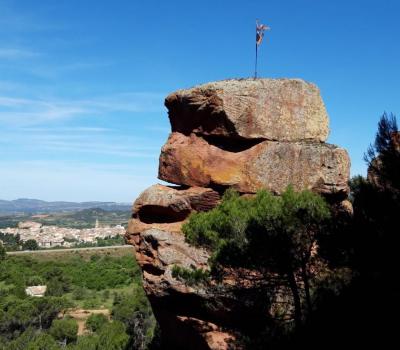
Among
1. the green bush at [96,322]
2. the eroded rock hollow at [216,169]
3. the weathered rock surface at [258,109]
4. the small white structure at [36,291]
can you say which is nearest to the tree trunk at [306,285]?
the eroded rock hollow at [216,169]

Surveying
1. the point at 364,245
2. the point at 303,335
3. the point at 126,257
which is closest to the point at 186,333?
the point at 303,335

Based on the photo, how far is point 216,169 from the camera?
57.2ft

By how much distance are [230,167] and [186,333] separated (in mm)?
6429

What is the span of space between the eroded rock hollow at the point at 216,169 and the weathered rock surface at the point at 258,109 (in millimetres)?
39

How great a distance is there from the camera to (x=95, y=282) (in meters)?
71.0

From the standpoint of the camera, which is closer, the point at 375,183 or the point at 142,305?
the point at 375,183

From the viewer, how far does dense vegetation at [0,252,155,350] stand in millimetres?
37656

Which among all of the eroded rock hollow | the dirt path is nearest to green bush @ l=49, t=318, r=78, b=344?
the dirt path

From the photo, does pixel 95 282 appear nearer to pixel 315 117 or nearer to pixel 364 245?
pixel 315 117

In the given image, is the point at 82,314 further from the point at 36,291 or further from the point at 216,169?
the point at 216,169

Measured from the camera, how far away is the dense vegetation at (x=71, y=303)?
37.7 metres

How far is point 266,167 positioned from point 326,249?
20.0 feet

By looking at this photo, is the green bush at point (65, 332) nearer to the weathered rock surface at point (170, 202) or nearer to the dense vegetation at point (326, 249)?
the weathered rock surface at point (170, 202)

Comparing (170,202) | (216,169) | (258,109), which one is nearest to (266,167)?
(216,169)
